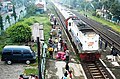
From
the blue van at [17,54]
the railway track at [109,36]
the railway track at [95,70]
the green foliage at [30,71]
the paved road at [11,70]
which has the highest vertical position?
the blue van at [17,54]

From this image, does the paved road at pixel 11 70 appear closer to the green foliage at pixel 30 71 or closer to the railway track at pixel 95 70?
the green foliage at pixel 30 71

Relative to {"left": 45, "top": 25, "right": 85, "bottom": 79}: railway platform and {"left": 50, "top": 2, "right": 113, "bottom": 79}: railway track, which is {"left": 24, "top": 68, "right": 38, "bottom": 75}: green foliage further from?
{"left": 50, "top": 2, "right": 113, "bottom": 79}: railway track

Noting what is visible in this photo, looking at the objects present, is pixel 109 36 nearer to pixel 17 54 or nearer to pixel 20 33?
pixel 20 33

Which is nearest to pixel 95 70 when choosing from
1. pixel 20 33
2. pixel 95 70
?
pixel 95 70

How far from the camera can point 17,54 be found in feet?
65.8

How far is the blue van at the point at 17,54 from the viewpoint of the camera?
20.0 m

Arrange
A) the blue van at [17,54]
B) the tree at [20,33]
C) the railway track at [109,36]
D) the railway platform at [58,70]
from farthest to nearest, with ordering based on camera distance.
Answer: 1. the railway track at [109,36]
2. the tree at [20,33]
3. the blue van at [17,54]
4. the railway platform at [58,70]

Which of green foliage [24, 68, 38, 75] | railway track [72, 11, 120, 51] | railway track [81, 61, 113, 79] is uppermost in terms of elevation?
green foliage [24, 68, 38, 75]

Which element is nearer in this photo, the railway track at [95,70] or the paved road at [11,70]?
the paved road at [11,70]

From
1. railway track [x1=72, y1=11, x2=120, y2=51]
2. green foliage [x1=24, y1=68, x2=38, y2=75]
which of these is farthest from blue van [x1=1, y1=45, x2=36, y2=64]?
railway track [x1=72, y1=11, x2=120, y2=51]

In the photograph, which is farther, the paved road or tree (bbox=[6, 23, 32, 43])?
tree (bbox=[6, 23, 32, 43])

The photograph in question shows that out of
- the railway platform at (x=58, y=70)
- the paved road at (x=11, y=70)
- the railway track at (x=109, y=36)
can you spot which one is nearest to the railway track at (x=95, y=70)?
the railway platform at (x=58, y=70)

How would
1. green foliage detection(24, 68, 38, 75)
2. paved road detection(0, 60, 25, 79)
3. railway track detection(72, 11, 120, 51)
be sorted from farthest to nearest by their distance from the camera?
railway track detection(72, 11, 120, 51) → green foliage detection(24, 68, 38, 75) → paved road detection(0, 60, 25, 79)

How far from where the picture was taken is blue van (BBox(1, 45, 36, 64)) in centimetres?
1998
